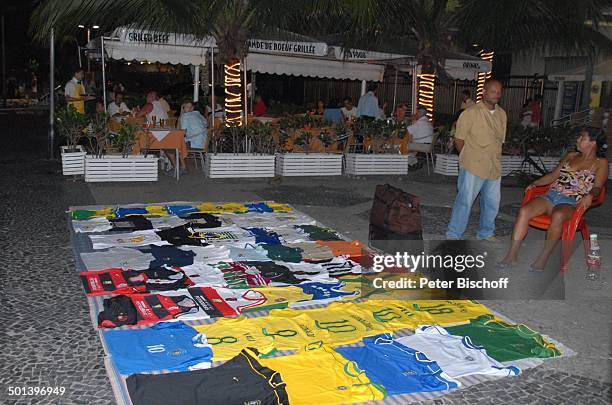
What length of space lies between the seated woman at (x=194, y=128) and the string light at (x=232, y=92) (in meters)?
1.00

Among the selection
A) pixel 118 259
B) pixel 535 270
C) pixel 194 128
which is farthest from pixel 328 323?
pixel 194 128

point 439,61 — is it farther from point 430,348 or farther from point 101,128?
point 430,348

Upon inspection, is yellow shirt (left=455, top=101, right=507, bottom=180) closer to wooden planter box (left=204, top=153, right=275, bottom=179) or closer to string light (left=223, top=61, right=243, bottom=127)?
wooden planter box (left=204, top=153, right=275, bottom=179)

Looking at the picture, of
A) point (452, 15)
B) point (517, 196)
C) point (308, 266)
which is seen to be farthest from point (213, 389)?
point (452, 15)

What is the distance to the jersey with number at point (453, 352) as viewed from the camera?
4.16 metres

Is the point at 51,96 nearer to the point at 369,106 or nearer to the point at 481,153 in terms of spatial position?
the point at 369,106

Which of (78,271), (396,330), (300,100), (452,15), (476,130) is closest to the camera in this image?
(396,330)

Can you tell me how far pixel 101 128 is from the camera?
10219mm

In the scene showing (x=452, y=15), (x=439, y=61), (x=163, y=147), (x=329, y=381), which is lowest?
(x=329, y=381)

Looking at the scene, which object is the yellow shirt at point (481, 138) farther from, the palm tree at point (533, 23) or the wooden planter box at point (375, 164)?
the palm tree at point (533, 23)

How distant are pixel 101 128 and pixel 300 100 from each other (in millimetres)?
20810

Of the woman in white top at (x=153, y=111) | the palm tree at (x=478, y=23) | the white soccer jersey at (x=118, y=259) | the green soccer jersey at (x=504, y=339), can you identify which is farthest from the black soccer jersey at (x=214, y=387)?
the woman in white top at (x=153, y=111)

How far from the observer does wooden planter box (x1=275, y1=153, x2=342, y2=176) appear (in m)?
11.8

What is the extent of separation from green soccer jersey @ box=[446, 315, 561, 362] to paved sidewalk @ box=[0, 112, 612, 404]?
147 millimetres
